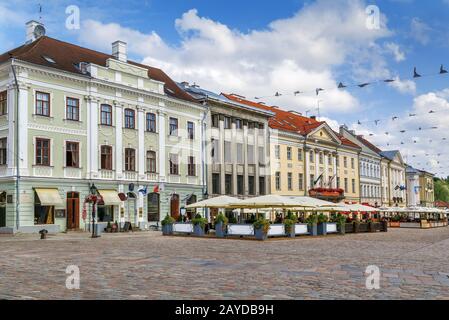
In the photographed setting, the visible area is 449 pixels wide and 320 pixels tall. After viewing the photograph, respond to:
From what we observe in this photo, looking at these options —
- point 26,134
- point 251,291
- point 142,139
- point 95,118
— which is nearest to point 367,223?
point 142,139

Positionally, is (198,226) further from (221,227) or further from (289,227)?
(289,227)

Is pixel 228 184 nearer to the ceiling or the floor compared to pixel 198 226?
nearer to the ceiling

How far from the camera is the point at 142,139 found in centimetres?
4047

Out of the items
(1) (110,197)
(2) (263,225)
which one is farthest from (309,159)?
(2) (263,225)

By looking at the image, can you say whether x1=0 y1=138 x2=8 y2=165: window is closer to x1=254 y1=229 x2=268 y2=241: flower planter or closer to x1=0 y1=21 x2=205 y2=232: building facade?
x1=0 y1=21 x2=205 y2=232: building facade

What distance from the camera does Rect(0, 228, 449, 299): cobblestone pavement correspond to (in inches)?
391

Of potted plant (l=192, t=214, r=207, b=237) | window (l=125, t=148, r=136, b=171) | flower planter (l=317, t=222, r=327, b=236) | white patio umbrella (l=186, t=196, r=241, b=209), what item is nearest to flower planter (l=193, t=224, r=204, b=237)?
potted plant (l=192, t=214, r=207, b=237)

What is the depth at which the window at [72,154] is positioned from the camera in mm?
35406

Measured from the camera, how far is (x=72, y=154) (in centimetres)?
3572

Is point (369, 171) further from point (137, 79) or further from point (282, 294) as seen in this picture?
point (282, 294)

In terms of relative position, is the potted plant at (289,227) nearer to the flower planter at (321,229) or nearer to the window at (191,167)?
the flower planter at (321,229)

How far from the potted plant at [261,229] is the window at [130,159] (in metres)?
14.6

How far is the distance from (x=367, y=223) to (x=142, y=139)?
1717 centimetres

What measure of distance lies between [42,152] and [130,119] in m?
7.69
